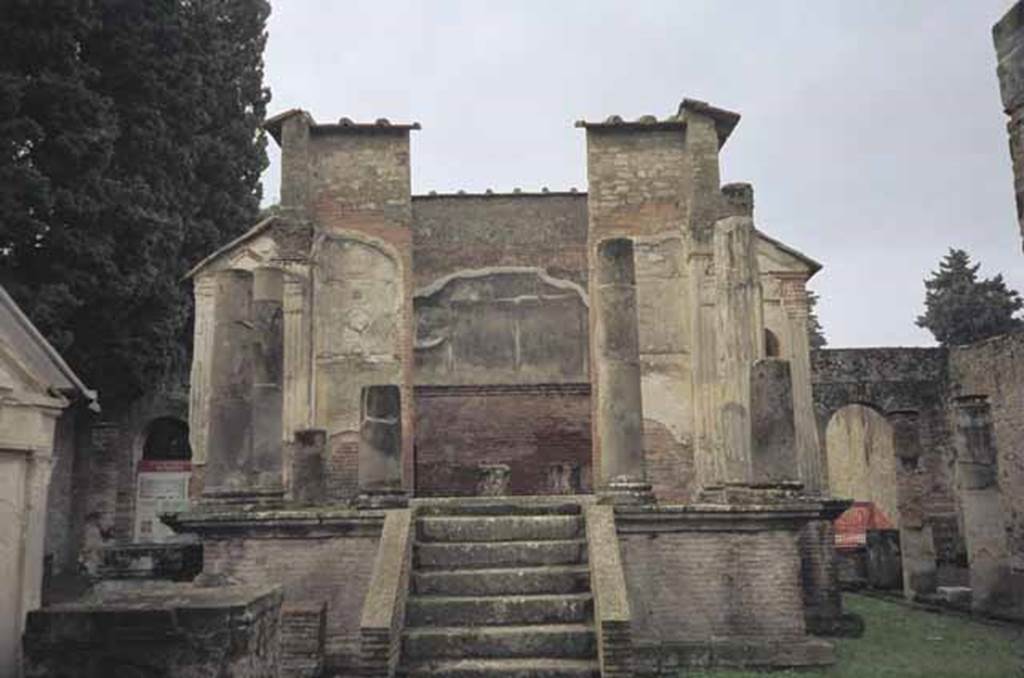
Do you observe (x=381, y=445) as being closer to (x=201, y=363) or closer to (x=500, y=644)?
(x=500, y=644)

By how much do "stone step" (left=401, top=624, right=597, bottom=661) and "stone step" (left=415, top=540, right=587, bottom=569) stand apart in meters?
1.10

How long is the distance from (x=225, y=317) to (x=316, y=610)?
4.10 metres

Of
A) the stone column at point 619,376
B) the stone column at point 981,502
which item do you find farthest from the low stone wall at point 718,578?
the stone column at point 981,502

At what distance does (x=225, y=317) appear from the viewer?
1165cm

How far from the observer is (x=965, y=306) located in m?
33.2

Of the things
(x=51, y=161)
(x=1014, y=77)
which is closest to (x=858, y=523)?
(x=1014, y=77)

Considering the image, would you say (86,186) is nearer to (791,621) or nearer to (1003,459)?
(791,621)

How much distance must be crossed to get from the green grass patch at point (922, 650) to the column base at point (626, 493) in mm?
1779

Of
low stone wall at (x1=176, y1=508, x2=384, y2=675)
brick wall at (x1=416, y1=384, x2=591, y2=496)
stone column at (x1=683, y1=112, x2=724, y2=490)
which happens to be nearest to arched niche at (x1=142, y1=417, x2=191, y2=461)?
brick wall at (x1=416, y1=384, x2=591, y2=496)

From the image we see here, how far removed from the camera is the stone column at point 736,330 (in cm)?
1273

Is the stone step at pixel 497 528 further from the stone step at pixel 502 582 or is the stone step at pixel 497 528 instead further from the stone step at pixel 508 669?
the stone step at pixel 508 669

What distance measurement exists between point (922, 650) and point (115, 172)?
1588cm

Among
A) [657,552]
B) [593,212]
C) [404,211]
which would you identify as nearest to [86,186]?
[404,211]

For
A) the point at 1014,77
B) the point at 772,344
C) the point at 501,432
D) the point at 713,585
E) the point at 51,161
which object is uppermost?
the point at 51,161
